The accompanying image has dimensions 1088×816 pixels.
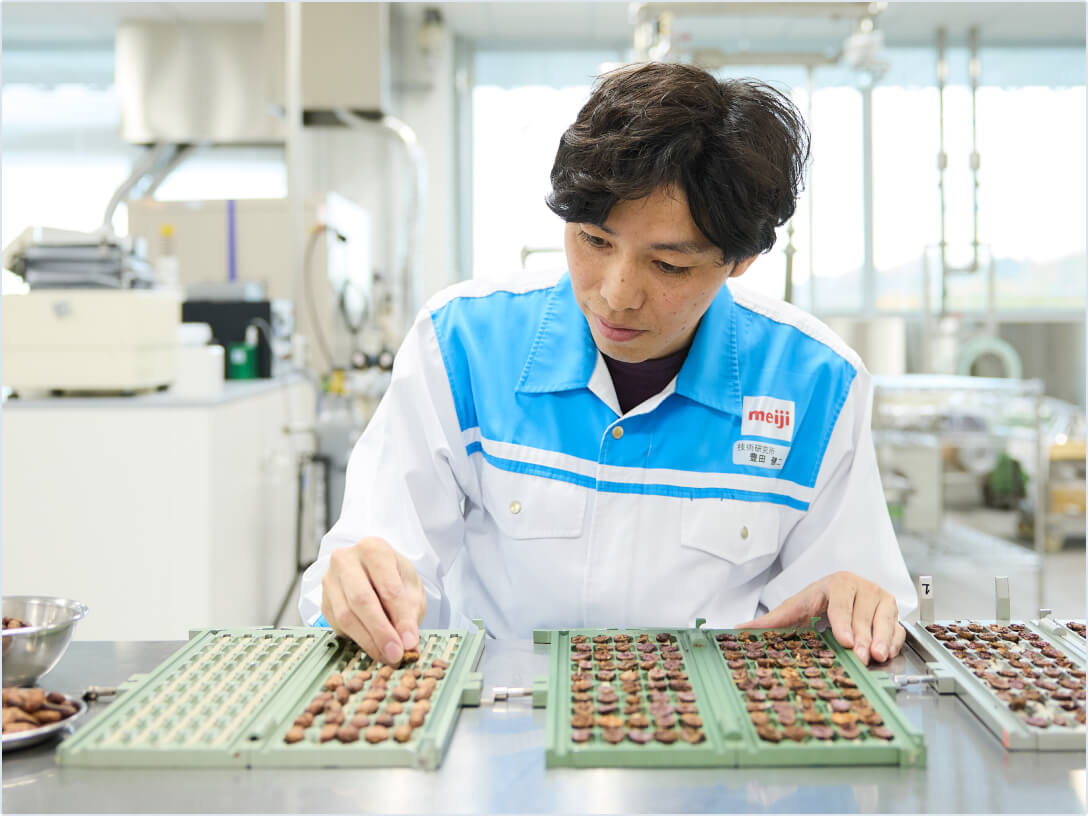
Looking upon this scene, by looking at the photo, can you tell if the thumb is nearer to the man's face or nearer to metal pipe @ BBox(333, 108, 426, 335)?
the man's face

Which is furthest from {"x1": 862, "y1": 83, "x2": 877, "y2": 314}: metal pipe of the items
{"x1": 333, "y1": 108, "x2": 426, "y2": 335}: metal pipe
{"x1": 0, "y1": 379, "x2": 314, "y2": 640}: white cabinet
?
{"x1": 0, "y1": 379, "x2": 314, "y2": 640}: white cabinet

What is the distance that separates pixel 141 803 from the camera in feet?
2.42

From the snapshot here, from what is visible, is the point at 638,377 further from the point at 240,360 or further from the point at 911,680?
the point at 240,360

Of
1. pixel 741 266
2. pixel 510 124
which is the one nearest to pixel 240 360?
pixel 741 266

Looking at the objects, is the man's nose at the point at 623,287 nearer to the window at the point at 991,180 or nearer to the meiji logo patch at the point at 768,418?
the meiji logo patch at the point at 768,418

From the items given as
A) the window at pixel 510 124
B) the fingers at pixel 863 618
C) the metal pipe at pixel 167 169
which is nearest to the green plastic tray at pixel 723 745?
the fingers at pixel 863 618

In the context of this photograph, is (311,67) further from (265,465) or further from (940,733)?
(940,733)

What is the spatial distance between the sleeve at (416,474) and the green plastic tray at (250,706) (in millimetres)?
242

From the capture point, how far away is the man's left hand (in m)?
1.05

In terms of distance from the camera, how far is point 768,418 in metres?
1.38

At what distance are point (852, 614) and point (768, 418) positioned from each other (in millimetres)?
356

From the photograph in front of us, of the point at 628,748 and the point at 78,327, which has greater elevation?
the point at 78,327

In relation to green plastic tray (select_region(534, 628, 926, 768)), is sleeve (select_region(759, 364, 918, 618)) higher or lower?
higher

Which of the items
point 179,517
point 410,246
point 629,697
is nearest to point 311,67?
point 410,246
